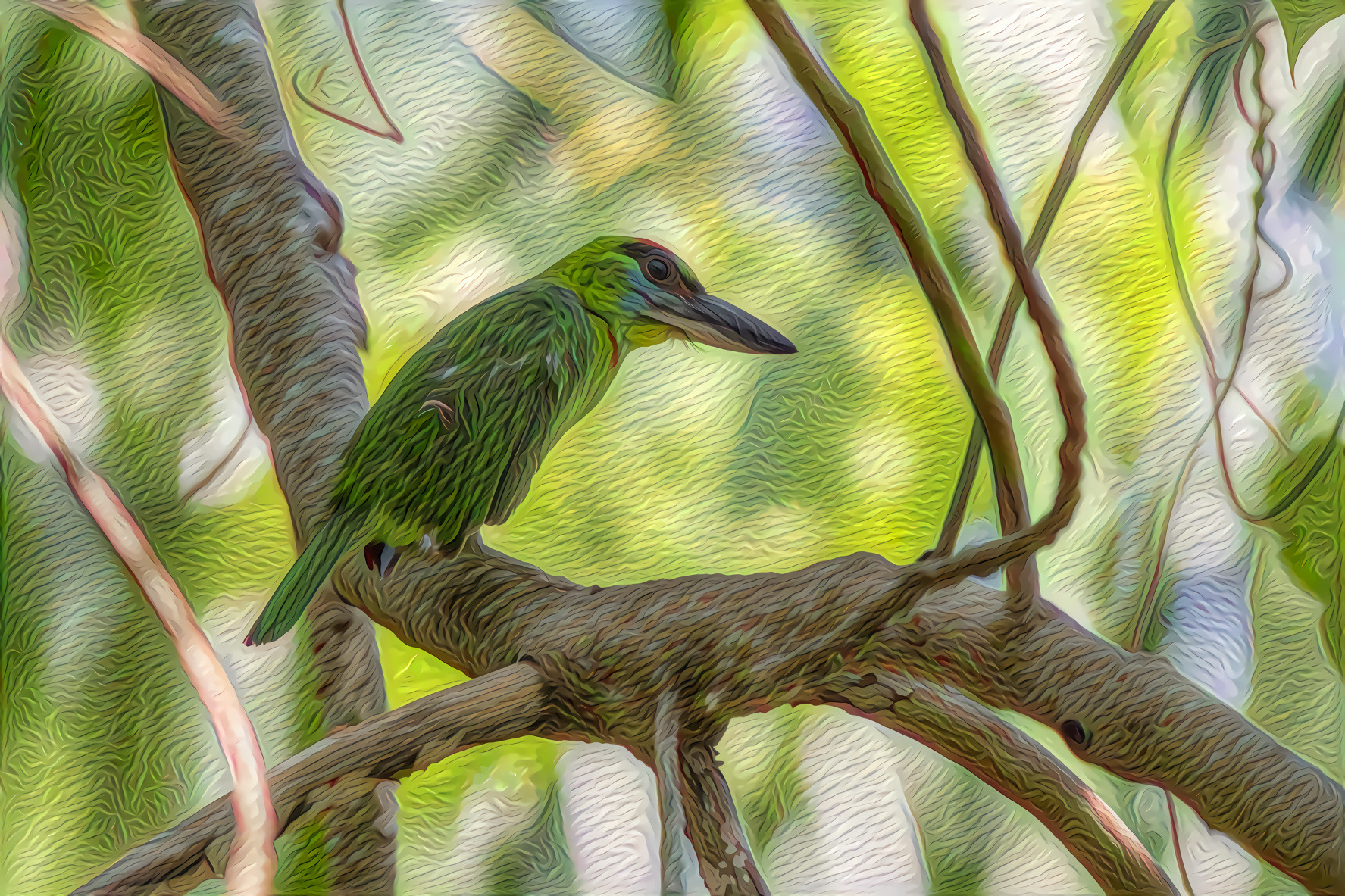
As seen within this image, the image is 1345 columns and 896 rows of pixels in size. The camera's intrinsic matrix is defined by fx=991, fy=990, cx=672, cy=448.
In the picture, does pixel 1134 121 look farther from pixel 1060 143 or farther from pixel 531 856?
pixel 531 856

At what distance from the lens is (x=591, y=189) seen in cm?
109

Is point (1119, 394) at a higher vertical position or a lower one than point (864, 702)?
higher

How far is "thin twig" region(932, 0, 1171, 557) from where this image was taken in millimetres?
1074

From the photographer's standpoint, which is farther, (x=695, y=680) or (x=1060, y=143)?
(x=1060, y=143)

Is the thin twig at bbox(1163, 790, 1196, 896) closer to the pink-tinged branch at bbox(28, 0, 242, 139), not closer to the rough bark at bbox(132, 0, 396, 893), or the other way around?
the rough bark at bbox(132, 0, 396, 893)

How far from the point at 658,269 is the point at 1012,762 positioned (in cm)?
63

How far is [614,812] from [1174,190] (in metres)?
0.93

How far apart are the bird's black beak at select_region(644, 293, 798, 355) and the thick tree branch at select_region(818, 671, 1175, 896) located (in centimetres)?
37

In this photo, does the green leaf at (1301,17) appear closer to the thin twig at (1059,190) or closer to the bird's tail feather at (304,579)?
the thin twig at (1059,190)

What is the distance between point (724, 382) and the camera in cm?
108

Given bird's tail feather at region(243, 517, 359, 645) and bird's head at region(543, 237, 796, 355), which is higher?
bird's head at region(543, 237, 796, 355)

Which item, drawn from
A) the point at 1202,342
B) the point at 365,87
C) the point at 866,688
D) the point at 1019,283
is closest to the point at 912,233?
the point at 1019,283

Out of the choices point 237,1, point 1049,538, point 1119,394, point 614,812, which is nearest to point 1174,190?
point 1119,394

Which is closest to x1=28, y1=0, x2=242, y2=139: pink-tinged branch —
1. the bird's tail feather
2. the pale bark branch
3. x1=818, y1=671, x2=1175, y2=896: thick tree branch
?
the pale bark branch
